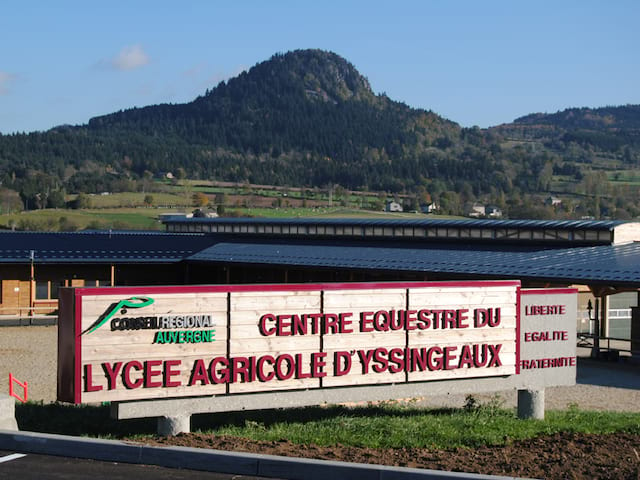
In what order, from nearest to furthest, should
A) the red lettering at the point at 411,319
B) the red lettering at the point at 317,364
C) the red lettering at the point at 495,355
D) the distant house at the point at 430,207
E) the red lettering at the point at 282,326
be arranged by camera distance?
the red lettering at the point at 282,326
the red lettering at the point at 317,364
the red lettering at the point at 411,319
the red lettering at the point at 495,355
the distant house at the point at 430,207

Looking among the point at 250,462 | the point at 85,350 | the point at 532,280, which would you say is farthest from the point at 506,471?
the point at 532,280

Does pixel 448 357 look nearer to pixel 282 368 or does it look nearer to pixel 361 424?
pixel 361 424

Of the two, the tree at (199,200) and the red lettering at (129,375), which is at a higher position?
the tree at (199,200)

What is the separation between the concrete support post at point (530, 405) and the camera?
18922mm

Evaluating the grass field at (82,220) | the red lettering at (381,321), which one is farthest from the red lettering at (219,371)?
the grass field at (82,220)

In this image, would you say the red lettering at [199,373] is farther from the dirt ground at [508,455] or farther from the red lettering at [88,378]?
the red lettering at [88,378]

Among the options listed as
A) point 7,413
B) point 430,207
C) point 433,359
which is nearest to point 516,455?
point 433,359

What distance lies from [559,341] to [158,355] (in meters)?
8.07

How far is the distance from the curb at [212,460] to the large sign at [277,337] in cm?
123

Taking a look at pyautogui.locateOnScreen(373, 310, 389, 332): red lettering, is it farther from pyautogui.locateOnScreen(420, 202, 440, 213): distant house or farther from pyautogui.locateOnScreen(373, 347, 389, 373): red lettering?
pyautogui.locateOnScreen(420, 202, 440, 213): distant house

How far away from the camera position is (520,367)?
62.1 ft

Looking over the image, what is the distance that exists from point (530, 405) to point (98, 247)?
36.6m

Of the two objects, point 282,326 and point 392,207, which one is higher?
point 392,207

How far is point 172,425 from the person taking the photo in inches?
619
